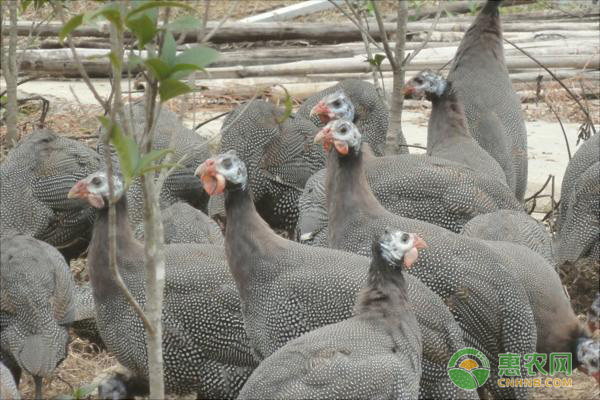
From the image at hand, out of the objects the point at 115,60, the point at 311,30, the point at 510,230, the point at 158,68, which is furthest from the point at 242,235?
the point at 311,30

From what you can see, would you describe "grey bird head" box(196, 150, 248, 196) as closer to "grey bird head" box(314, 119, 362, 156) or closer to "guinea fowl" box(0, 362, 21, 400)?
"grey bird head" box(314, 119, 362, 156)

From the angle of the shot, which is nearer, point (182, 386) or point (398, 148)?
point (182, 386)

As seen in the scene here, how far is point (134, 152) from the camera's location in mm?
2514

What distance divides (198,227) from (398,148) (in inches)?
50.3

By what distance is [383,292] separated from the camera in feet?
12.5

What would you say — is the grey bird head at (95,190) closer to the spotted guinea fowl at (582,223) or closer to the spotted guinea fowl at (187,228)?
the spotted guinea fowl at (187,228)

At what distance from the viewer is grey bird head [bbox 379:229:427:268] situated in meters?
3.86

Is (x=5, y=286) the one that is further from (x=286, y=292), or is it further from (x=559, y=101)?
(x=559, y=101)

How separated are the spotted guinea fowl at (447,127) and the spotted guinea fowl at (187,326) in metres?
1.89

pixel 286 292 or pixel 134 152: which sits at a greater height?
pixel 134 152

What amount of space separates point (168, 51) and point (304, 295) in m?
1.69

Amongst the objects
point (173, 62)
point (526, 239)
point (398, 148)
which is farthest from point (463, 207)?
point (173, 62)

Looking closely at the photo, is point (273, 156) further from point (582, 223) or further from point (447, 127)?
point (582, 223)

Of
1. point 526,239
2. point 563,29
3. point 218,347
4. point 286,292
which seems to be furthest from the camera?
point 563,29
